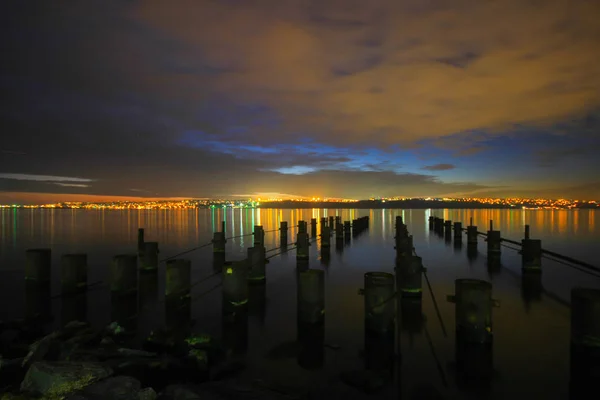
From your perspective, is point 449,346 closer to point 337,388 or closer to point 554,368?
point 554,368

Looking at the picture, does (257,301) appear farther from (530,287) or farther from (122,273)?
(530,287)

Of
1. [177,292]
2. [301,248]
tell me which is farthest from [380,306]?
[301,248]

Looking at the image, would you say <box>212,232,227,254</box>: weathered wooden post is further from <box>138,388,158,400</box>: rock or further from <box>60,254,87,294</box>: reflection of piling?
<box>138,388,158,400</box>: rock

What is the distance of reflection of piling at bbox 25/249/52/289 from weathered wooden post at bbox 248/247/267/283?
730 cm

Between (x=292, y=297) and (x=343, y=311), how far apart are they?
2.48 m

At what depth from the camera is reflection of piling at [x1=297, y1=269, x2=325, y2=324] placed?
8.76m

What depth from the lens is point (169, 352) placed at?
7.71 m

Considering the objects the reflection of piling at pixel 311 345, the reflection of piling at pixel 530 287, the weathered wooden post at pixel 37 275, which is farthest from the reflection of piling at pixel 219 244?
the reflection of piling at pixel 530 287

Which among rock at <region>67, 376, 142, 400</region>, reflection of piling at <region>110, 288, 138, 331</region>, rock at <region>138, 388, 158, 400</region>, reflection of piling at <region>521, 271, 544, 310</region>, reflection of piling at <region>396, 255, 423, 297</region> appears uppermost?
reflection of piling at <region>396, 255, 423, 297</region>

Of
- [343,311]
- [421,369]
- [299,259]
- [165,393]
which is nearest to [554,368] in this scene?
[421,369]

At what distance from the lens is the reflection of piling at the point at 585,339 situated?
7023mm

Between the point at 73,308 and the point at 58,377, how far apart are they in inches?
273

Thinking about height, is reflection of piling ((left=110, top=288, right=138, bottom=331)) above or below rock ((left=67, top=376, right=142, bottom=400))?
below

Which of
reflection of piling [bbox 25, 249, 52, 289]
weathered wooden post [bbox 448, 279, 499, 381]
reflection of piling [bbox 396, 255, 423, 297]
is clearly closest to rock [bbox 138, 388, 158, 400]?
weathered wooden post [bbox 448, 279, 499, 381]
